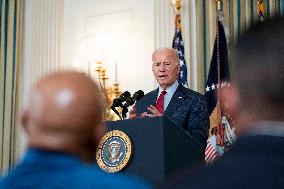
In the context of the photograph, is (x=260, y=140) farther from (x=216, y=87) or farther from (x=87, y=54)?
(x=87, y=54)

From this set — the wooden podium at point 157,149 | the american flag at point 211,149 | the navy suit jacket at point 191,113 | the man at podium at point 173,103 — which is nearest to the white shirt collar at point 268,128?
the wooden podium at point 157,149

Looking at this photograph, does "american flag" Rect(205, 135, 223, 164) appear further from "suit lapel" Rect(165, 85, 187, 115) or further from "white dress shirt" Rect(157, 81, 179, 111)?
"suit lapel" Rect(165, 85, 187, 115)

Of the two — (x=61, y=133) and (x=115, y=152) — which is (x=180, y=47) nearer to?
(x=115, y=152)

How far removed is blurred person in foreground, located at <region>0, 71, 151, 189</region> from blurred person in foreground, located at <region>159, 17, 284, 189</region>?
22 cm

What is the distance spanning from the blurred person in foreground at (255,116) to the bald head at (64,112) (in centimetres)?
24

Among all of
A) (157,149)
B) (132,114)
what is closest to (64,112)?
(157,149)

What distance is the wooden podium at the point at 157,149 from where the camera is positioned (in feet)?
10.1

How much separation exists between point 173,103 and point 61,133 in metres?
3.03

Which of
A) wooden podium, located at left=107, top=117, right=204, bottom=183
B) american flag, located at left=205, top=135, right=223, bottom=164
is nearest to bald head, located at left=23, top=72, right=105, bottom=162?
wooden podium, located at left=107, top=117, right=204, bottom=183

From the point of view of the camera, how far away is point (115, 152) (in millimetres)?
3273

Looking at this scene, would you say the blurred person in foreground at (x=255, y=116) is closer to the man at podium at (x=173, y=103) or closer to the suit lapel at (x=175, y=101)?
the man at podium at (x=173, y=103)

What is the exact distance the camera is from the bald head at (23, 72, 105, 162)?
44.4 inches

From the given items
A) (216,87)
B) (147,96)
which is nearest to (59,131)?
(147,96)

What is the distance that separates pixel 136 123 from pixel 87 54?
4699 millimetres
